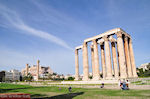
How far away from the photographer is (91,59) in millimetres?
51750

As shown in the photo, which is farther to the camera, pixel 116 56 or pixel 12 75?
pixel 12 75

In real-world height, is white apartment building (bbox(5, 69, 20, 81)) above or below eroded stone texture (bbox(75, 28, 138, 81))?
below

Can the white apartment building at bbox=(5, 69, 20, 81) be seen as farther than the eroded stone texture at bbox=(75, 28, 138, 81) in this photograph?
Yes

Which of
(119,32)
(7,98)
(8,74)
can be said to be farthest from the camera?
(8,74)

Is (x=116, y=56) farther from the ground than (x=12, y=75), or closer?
farther from the ground

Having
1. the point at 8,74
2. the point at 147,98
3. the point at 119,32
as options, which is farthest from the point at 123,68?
the point at 8,74

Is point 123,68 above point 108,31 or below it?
below

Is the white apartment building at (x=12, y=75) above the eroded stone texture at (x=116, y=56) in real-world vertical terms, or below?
below

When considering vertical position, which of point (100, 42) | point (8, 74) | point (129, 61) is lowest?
point (8, 74)

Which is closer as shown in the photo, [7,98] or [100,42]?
[7,98]

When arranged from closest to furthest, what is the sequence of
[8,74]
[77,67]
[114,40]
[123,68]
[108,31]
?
[123,68]
[108,31]
[114,40]
[77,67]
[8,74]

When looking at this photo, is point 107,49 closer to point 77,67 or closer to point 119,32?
point 119,32

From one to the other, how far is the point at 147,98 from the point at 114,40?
3545 cm

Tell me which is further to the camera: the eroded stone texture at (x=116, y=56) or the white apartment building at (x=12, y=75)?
the white apartment building at (x=12, y=75)
